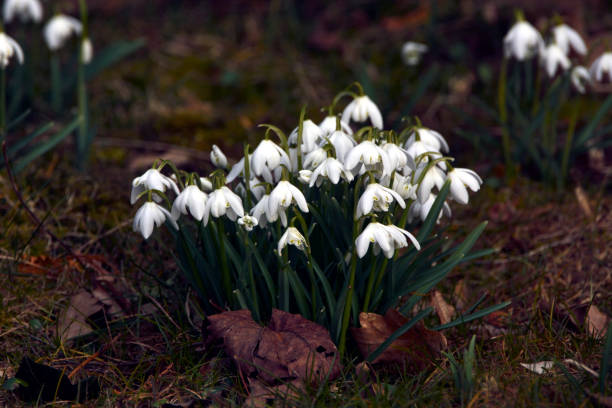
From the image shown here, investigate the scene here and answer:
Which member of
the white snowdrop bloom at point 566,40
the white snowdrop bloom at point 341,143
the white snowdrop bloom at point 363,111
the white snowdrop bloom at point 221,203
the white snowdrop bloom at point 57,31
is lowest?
the white snowdrop bloom at point 57,31

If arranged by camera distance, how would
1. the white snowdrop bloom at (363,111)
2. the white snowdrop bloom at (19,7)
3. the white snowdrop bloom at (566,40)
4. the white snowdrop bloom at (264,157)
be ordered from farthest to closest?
the white snowdrop bloom at (19,7)
the white snowdrop bloom at (566,40)
the white snowdrop bloom at (363,111)
the white snowdrop bloom at (264,157)

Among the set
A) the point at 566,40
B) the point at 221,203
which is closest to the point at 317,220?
the point at 221,203

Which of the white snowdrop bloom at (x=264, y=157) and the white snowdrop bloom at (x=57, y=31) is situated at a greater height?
the white snowdrop bloom at (x=264, y=157)

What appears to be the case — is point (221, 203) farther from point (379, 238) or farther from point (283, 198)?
point (379, 238)

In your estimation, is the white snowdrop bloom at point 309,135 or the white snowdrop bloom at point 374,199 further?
the white snowdrop bloom at point 309,135

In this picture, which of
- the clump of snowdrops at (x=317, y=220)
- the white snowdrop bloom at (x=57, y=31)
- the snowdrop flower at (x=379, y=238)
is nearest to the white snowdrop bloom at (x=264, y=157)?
the clump of snowdrops at (x=317, y=220)

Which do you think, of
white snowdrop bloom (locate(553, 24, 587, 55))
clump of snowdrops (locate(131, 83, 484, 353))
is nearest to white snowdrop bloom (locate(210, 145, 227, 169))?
clump of snowdrops (locate(131, 83, 484, 353))

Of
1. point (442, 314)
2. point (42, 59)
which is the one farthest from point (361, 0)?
point (442, 314)

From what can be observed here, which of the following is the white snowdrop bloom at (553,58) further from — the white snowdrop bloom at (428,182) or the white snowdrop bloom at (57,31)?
the white snowdrop bloom at (57,31)

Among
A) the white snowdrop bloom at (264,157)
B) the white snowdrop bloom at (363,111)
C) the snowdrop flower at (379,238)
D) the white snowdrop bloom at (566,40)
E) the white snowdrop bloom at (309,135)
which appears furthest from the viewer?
the white snowdrop bloom at (566,40)
